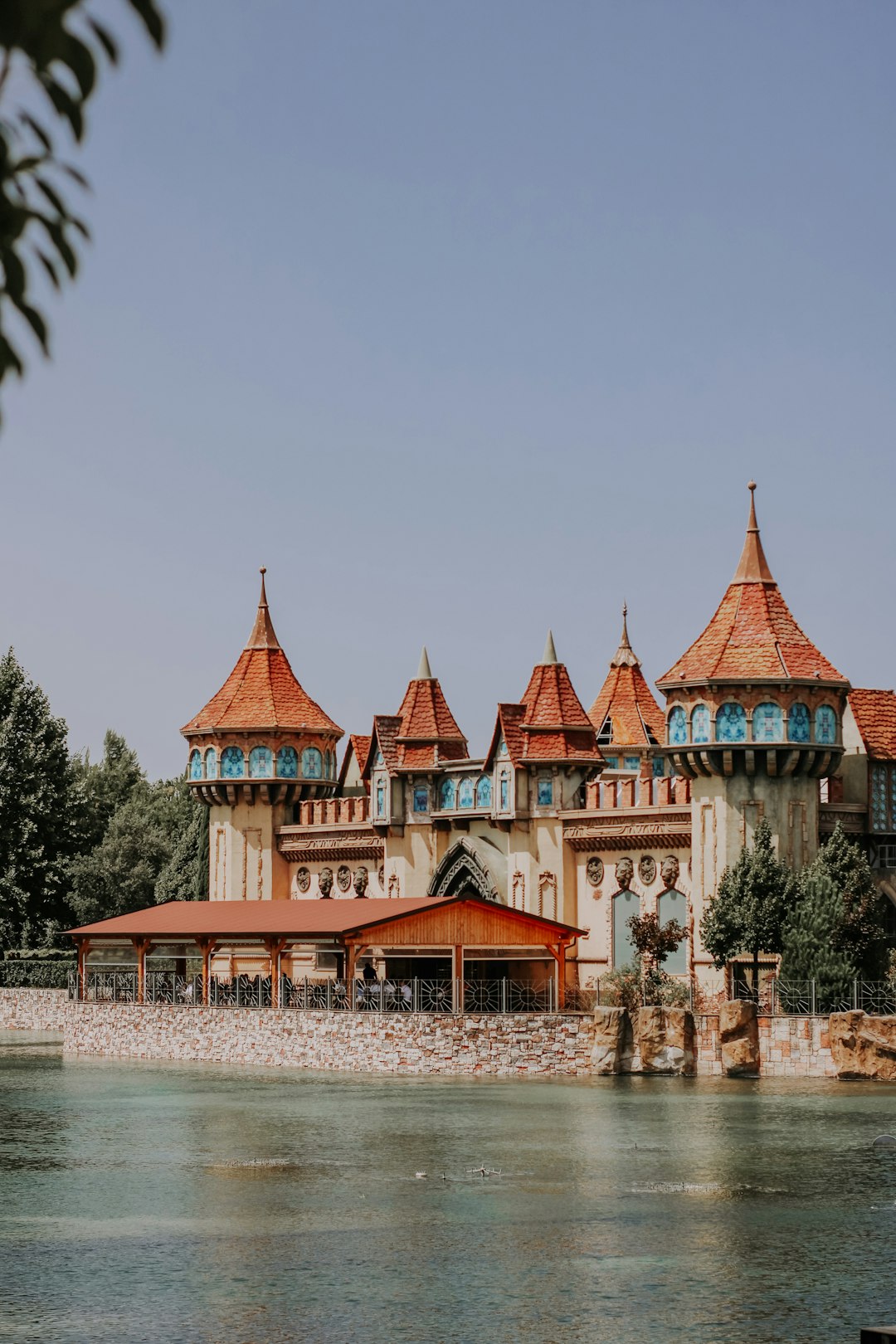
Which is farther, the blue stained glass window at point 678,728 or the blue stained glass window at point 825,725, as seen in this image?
the blue stained glass window at point 678,728

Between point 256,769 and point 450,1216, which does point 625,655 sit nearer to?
point 256,769

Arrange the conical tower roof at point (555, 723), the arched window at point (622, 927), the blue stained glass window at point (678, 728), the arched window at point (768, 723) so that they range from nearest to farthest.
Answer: the arched window at point (768, 723), the blue stained glass window at point (678, 728), the arched window at point (622, 927), the conical tower roof at point (555, 723)

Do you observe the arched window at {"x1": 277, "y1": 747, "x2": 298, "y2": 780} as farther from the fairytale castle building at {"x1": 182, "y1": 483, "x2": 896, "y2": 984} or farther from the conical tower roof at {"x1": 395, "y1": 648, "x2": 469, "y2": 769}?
the conical tower roof at {"x1": 395, "y1": 648, "x2": 469, "y2": 769}

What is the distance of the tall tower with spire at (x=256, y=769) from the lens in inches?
2298

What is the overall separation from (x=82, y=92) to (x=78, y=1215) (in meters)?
20.7

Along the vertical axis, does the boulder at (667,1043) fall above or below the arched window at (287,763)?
below

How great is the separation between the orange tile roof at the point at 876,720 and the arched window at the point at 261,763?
17975mm

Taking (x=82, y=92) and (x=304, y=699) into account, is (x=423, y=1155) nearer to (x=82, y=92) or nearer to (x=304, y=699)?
(x=82, y=92)

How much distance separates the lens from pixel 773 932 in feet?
138

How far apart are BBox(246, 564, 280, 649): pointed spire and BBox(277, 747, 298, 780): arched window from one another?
166 inches

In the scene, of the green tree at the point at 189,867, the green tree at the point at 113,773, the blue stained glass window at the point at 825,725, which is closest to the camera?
the blue stained glass window at the point at 825,725

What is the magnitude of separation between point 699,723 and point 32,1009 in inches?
1060

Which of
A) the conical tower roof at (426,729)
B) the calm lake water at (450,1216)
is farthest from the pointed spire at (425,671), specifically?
the calm lake water at (450,1216)

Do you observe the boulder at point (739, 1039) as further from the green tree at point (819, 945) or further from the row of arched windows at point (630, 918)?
the row of arched windows at point (630, 918)
